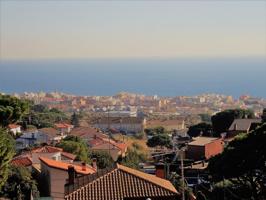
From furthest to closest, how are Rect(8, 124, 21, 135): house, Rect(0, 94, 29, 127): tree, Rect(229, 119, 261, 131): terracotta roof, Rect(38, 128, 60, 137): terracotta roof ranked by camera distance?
1. Rect(38, 128, 60, 137): terracotta roof
2. Rect(8, 124, 21, 135): house
3. Rect(229, 119, 261, 131): terracotta roof
4. Rect(0, 94, 29, 127): tree

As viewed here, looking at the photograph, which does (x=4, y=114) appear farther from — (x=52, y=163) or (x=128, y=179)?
(x=128, y=179)

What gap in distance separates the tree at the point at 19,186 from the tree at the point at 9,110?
9.67 ft

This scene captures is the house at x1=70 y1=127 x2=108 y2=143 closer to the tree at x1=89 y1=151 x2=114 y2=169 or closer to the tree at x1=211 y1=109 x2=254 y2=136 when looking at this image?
the tree at x1=211 y1=109 x2=254 y2=136

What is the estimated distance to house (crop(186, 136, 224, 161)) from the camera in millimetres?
48469

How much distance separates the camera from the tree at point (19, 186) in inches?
1151

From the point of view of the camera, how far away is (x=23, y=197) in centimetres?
2938

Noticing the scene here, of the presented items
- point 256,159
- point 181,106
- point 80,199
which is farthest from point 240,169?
point 181,106

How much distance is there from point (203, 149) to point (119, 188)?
31751 millimetres

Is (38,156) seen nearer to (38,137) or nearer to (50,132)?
(38,137)

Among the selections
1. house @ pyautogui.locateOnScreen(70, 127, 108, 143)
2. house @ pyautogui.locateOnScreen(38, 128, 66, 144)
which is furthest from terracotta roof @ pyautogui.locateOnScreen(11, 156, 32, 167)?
house @ pyautogui.locateOnScreen(70, 127, 108, 143)

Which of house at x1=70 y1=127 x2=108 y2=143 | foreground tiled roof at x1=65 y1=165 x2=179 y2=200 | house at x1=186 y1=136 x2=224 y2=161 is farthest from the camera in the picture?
house at x1=70 y1=127 x2=108 y2=143

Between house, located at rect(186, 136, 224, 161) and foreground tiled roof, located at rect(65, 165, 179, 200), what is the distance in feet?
101

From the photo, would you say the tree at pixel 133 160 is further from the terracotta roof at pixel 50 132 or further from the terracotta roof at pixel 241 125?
the terracotta roof at pixel 50 132

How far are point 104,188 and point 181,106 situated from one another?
534ft
